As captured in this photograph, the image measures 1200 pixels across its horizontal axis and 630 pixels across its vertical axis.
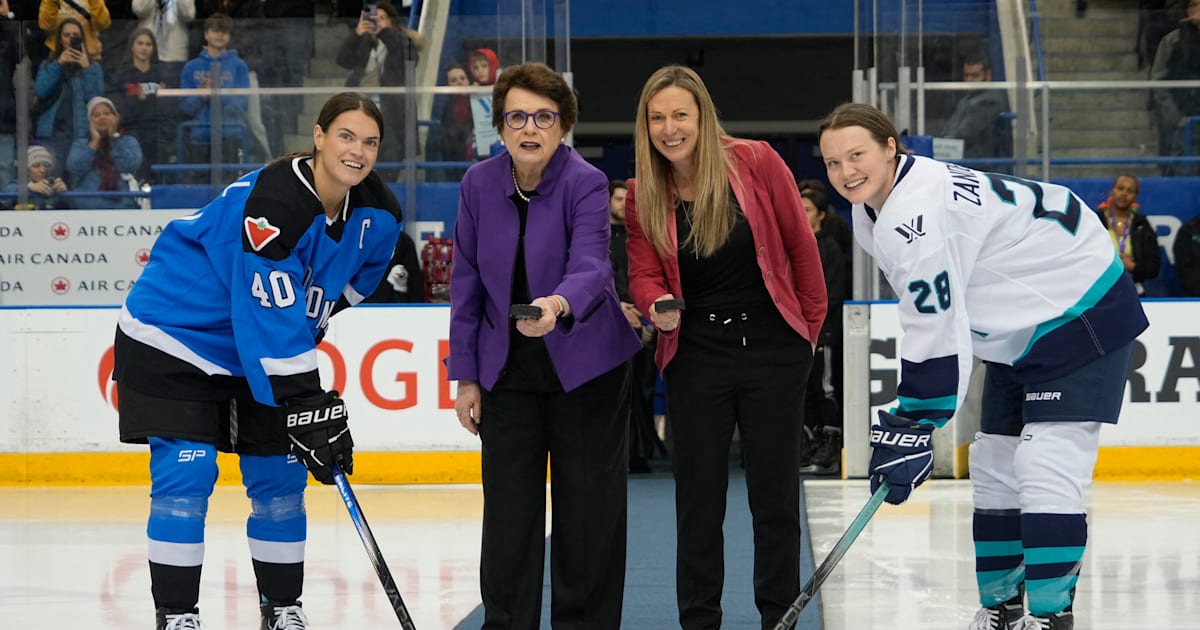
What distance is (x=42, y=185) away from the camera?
764 cm

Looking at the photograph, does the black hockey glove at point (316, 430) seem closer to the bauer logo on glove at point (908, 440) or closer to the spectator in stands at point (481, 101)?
A: the bauer logo on glove at point (908, 440)

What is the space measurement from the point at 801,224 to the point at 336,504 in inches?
138

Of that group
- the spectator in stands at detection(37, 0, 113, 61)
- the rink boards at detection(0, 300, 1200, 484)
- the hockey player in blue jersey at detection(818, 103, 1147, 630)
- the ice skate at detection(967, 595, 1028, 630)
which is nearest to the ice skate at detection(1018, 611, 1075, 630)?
the hockey player in blue jersey at detection(818, 103, 1147, 630)

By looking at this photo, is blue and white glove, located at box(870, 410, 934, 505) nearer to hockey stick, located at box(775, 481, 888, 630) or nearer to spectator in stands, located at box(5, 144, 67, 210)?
hockey stick, located at box(775, 481, 888, 630)

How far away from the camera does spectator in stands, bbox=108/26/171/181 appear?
7.65 metres

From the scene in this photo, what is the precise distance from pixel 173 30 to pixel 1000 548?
572cm

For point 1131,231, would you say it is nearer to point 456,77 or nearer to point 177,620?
point 456,77

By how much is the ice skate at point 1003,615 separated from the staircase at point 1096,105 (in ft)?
15.6

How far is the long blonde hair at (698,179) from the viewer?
343cm

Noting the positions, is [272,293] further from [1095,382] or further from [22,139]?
[22,139]

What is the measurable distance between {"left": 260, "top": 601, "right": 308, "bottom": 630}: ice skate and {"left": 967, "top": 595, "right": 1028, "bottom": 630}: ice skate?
5.30 ft

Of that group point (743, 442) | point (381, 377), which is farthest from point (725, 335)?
point (381, 377)

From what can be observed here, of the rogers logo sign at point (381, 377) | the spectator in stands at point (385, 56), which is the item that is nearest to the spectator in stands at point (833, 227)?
the rogers logo sign at point (381, 377)

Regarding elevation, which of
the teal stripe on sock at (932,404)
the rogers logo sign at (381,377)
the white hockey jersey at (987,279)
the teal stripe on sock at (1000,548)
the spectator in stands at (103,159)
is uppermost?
the spectator in stands at (103,159)
